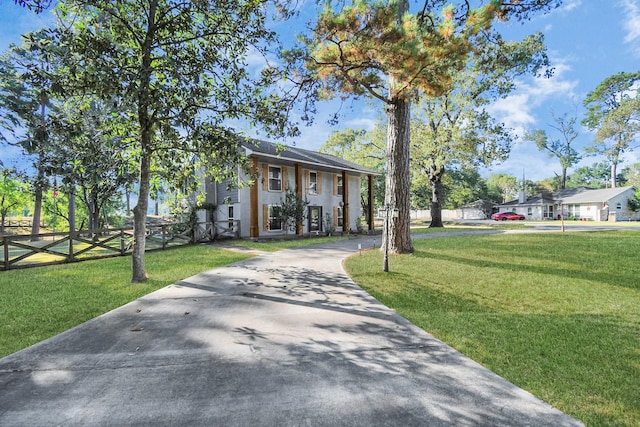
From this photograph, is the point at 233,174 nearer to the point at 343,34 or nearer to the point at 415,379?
the point at 343,34

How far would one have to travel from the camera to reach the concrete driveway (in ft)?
7.52

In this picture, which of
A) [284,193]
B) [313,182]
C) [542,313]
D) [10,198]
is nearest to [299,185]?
[284,193]

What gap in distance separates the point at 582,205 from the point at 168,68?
2047 inches

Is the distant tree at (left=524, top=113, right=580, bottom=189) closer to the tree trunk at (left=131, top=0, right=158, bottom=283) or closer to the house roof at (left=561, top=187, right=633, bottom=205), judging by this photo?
the house roof at (left=561, top=187, right=633, bottom=205)

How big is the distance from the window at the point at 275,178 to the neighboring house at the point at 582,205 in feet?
105

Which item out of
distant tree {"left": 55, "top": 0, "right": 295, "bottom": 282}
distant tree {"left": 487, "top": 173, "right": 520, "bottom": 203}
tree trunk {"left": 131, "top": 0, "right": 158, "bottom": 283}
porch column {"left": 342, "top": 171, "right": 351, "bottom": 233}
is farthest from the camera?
distant tree {"left": 487, "top": 173, "right": 520, "bottom": 203}

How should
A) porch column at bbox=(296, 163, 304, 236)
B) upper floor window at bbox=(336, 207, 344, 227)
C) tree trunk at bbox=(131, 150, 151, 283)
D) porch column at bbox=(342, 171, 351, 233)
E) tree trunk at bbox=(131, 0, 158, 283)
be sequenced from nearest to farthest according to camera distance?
tree trunk at bbox=(131, 0, 158, 283)
tree trunk at bbox=(131, 150, 151, 283)
porch column at bbox=(296, 163, 304, 236)
porch column at bbox=(342, 171, 351, 233)
upper floor window at bbox=(336, 207, 344, 227)

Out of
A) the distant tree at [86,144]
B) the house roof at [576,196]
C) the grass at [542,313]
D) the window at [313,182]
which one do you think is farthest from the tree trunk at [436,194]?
the house roof at [576,196]

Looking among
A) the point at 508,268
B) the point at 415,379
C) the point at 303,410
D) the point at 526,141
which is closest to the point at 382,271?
the point at 508,268

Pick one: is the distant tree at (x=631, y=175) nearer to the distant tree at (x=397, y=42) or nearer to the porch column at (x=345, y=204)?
the porch column at (x=345, y=204)

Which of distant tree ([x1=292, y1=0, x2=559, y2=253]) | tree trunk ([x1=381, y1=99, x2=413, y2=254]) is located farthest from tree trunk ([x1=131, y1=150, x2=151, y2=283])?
tree trunk ([x1=381, y1=99, x2=413, y2=254])

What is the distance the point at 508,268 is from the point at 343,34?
7.83m

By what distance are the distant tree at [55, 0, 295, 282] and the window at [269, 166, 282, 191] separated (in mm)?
10262

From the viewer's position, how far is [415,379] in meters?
2.79
